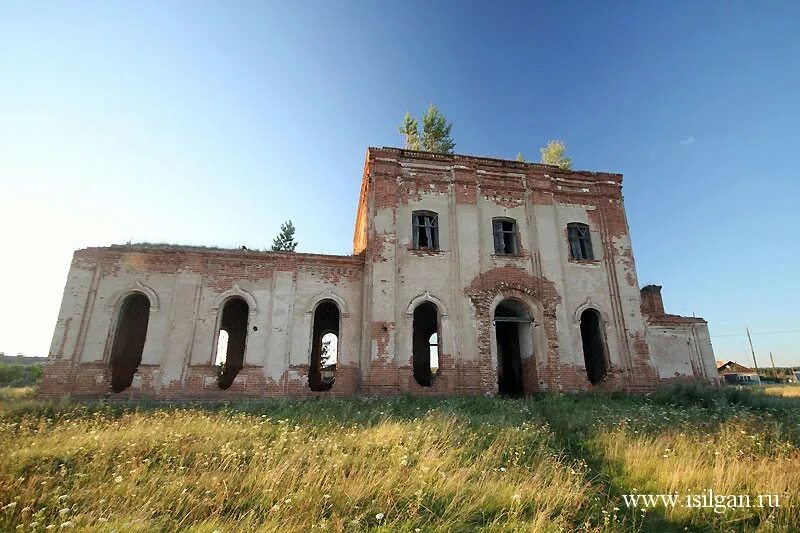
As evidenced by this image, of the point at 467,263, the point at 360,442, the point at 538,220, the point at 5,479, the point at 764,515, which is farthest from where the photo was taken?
the point at 538,220

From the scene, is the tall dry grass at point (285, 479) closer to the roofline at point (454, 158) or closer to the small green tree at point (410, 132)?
the roofline at point (454, 158)

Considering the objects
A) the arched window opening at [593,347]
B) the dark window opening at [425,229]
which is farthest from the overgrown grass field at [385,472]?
the dark window opening at [425,229]

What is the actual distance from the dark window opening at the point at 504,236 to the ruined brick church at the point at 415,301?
0.05m

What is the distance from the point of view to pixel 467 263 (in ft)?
47.6

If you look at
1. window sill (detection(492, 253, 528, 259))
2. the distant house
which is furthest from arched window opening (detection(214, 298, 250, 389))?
the distant house

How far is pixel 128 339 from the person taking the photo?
49.8 feet

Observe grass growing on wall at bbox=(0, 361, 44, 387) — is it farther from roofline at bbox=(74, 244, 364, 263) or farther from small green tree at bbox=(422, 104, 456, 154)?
small green tree at bbox=(422, 104, 456, 154)

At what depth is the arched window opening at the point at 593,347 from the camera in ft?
48.2

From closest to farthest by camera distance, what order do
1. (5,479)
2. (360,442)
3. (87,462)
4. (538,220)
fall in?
(5,479)
(87,462)
(360,442)
(538,220)

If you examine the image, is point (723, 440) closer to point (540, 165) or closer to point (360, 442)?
point (360, 442)

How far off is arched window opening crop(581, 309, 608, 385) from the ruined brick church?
87 mm

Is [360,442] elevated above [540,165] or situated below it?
below

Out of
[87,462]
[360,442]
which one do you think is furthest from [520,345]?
[87,462]

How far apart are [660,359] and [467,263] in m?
8.53
